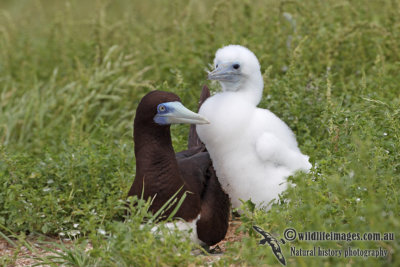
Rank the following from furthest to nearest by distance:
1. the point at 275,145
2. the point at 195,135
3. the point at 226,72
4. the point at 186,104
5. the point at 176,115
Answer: the point at 186,104, the point at 195,135, the point at 226,72, the point at 275,145, the point at 176,115

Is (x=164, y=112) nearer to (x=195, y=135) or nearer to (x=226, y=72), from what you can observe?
(x=226, y=72)

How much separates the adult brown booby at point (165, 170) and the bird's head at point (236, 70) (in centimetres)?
46

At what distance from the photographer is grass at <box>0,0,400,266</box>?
132 inches

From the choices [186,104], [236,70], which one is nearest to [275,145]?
[236,70]

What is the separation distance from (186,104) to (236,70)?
1.82 metres

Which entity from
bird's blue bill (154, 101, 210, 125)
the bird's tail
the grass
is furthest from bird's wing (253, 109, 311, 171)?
the bird's tail

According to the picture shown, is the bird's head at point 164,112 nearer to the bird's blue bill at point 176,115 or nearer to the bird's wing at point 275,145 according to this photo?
the bird's blue bill at point 176,115

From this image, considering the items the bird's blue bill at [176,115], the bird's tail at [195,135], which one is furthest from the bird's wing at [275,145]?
the bird's tail at [195,135]

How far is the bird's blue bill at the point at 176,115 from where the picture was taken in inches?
164

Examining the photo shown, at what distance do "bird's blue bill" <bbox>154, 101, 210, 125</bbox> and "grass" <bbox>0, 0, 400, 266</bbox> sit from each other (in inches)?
23.5

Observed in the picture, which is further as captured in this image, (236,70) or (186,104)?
(186,104)

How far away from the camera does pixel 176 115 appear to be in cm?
417

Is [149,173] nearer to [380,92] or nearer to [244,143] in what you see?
[244,143]

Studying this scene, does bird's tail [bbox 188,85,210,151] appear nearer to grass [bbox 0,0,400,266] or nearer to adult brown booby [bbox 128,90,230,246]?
grass [bbox 0,0,400,266]
